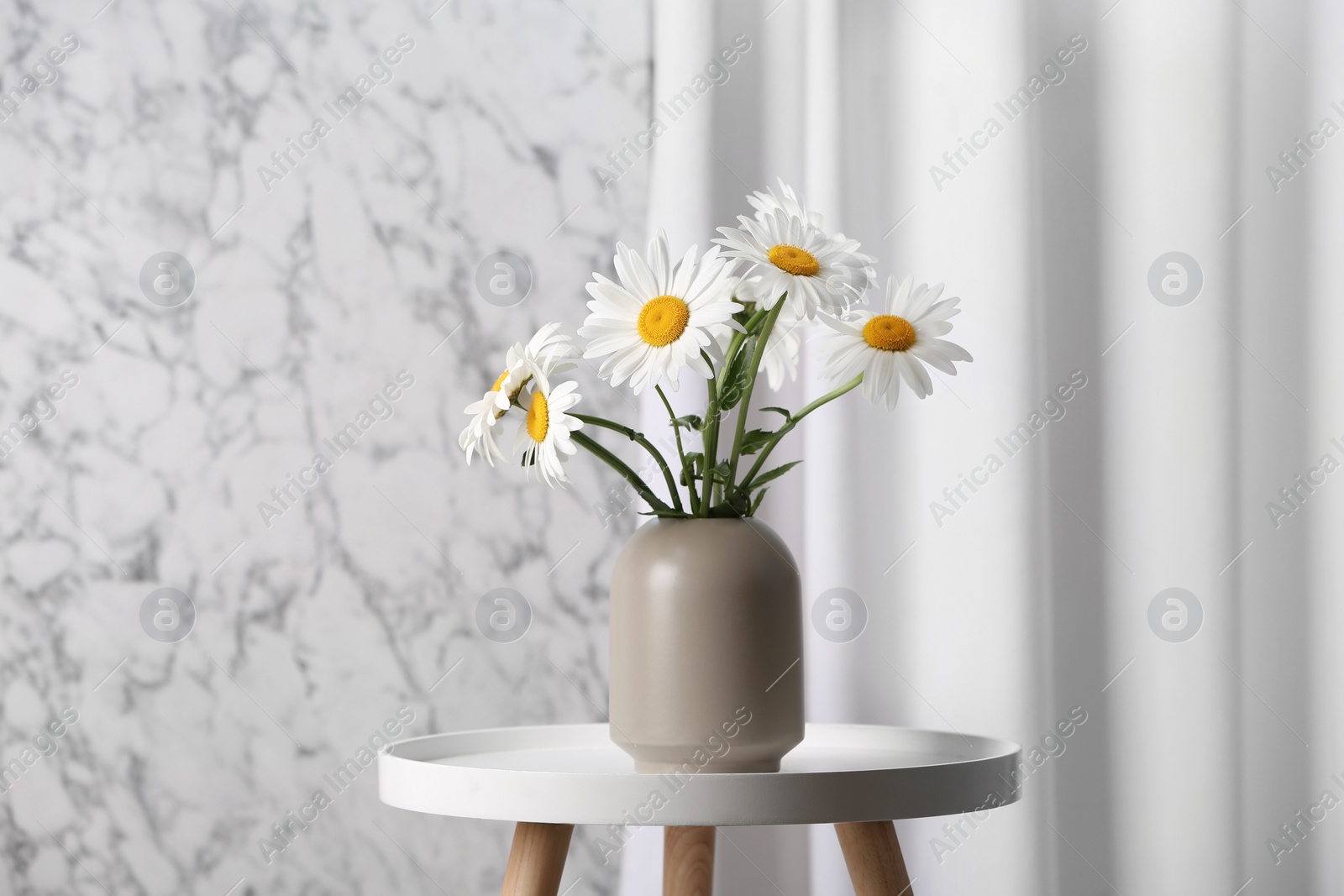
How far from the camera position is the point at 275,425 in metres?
1.19

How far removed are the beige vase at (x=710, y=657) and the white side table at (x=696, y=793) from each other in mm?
30

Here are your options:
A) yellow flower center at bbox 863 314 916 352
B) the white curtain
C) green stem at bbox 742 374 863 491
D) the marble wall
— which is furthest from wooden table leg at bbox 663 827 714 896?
yellow flower center at bbox 863 314 916 352

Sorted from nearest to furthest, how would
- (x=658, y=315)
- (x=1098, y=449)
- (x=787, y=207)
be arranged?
(x=658, y=315) < (x=787, y=207) < (x=1098, y=449)

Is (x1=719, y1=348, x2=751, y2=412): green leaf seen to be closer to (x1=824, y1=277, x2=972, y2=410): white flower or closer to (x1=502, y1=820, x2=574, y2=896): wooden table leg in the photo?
(x1=824, y1=277, x2=972, y2=410): white flower

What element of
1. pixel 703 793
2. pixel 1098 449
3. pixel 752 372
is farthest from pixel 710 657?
pixel 1098 449

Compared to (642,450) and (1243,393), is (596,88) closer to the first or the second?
(642,450)

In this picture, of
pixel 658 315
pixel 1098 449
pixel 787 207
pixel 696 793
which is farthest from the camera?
pixel 1098 449

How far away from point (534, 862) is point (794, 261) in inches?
18.0

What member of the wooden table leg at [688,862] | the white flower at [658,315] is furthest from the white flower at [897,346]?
the wooden table leg at [688,862]

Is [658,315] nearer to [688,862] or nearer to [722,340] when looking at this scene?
[722,340]

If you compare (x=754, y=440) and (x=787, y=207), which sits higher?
(x=787, y=207)

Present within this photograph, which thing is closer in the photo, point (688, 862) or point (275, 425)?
point (688, 862)

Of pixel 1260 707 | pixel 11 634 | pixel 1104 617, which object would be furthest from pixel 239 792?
pixel 1260 707

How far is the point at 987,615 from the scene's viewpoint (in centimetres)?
108
